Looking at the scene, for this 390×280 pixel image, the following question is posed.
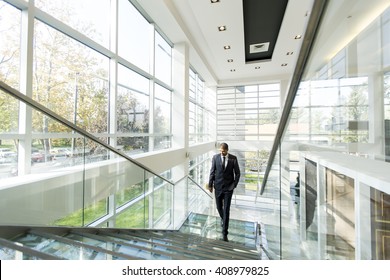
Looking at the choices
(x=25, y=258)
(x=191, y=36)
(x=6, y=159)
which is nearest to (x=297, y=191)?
(x=25, y=258)

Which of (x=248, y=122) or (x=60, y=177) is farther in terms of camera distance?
(x=248, y=122)

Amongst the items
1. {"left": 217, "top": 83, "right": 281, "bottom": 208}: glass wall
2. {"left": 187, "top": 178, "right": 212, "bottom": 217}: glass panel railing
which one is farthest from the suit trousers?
{"left": 217, "top": 83, "right": 281, "bottom": 208}: glass wall

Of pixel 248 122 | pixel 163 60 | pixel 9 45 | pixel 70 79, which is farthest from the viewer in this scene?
pixel 248 122

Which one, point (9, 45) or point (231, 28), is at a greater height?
point (231, 28)

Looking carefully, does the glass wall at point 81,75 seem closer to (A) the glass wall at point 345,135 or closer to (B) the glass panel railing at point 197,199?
(B) the glass panel railing at point 197,199

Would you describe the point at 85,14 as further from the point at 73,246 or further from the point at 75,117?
the point at 73,246

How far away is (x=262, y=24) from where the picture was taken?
6191 millimetres

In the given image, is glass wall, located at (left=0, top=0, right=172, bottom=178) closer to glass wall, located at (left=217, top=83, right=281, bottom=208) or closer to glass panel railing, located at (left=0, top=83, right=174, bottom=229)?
glass panel railing, located at (left=0, top=83, right=174, bottom=229)

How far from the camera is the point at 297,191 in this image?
250 cm

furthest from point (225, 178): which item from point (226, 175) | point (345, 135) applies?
point (345, 135)

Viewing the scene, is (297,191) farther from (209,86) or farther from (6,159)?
(209,86)

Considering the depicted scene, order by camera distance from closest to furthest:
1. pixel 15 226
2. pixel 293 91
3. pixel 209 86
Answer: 1. pixel 15 226
2. pixel 293 91
3. pixel 209 86

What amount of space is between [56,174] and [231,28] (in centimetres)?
583

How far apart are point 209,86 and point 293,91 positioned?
34.4ft
